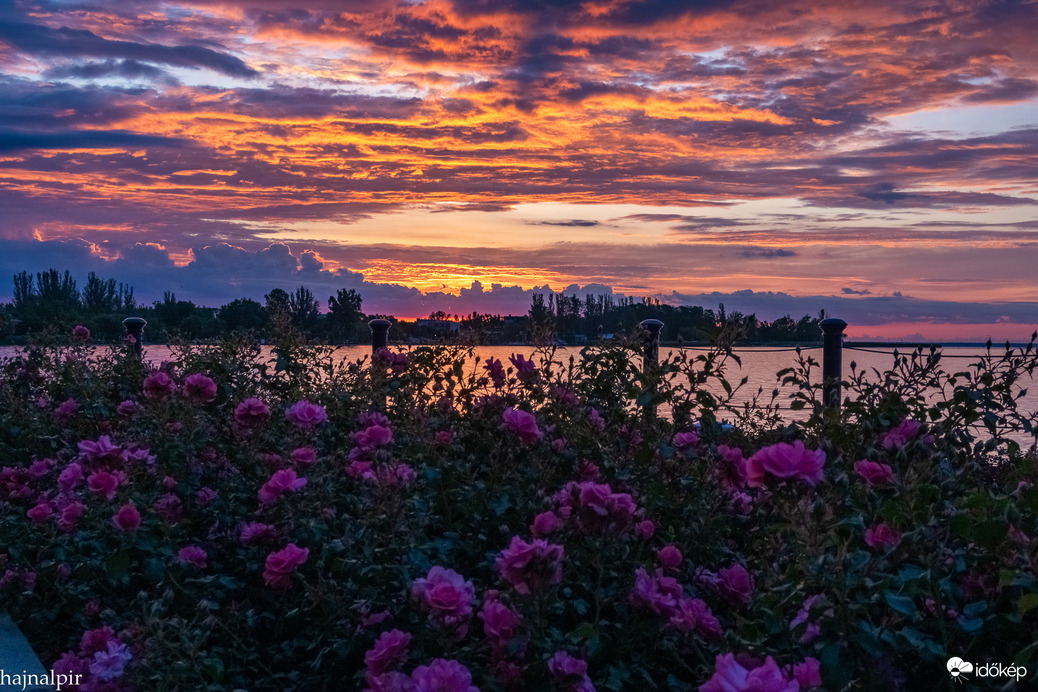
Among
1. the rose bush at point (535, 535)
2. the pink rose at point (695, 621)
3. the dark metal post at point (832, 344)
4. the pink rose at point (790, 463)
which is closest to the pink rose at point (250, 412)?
the rose bush at point (535, 535)

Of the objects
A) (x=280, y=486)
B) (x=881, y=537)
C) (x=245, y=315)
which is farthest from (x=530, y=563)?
(x=245, y=315)

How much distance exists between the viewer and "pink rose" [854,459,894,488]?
106 inches

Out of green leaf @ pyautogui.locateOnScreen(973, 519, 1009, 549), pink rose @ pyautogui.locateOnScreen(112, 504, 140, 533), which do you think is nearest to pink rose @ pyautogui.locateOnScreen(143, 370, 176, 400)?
pink rose @ pyautogui.locateOnScreen(112, 504, 140, 533)

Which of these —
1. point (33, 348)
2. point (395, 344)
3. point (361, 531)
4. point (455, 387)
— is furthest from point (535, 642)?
point (33, 348)

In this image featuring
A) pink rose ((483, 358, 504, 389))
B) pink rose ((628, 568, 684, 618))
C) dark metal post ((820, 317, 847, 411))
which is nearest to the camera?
pink rose ((628, 568, 684, 618))

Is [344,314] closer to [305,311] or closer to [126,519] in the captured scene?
[305,311]

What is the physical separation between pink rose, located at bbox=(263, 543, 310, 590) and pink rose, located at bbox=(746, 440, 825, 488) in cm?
141

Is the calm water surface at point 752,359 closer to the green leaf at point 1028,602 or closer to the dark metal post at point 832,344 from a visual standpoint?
the dark metal post at point 832,344

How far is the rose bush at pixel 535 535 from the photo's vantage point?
2078 mm

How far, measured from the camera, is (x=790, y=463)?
224 cm

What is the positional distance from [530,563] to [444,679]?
0.35 m

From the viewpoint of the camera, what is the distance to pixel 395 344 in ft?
18.0

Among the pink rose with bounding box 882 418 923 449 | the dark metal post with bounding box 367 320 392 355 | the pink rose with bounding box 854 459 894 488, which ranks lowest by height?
the pink rose with bounding box 854 459 894 488

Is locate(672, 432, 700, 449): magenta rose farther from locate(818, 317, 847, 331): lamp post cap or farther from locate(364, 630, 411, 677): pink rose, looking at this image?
locate(818, 317, 847, 331): lamp post cap
